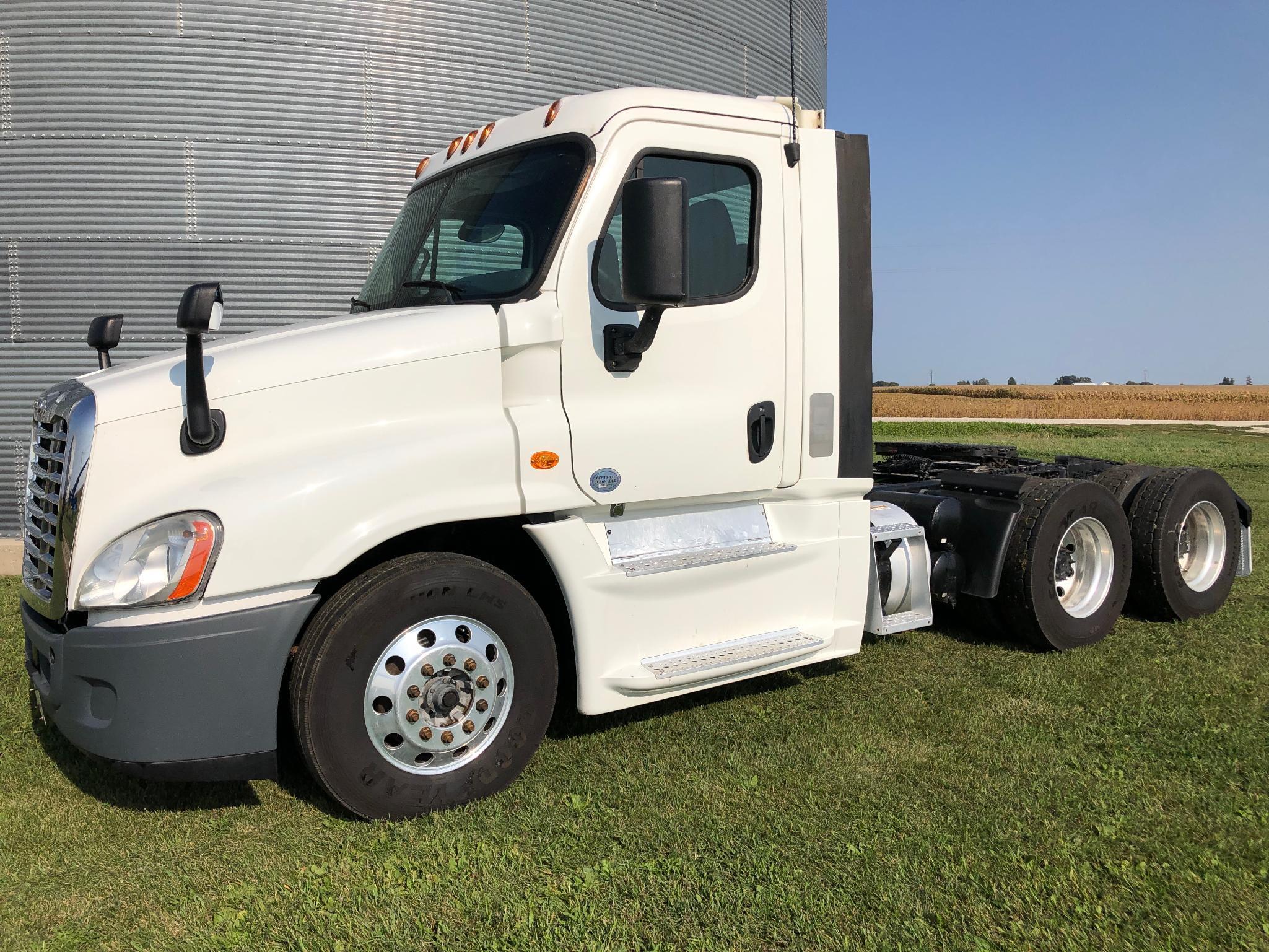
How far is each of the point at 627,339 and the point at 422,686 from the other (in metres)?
1.61

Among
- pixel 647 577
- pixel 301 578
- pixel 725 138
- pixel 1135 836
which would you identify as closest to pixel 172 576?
pixel 301 578

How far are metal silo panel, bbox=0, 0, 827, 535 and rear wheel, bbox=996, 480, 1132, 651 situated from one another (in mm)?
6658

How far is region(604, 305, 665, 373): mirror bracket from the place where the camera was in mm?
4199

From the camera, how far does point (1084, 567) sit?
6.50 meters

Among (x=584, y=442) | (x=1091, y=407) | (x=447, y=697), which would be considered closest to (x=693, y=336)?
(x=584, y=442)

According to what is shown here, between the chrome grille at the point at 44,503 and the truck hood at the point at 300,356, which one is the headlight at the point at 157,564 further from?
the truck hood at the point at 300,356

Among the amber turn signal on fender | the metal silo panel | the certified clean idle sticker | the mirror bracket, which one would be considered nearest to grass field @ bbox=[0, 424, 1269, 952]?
the certified clean idle sticker

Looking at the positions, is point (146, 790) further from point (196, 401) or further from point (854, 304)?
point (854, 304)

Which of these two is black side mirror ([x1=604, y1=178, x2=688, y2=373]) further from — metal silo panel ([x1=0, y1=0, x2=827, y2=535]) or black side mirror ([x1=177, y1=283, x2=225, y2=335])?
metal silo panel ([x1=0, y1=0, x2=827, y2=535])

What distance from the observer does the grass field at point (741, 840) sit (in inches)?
122

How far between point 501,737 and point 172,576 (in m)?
1.39

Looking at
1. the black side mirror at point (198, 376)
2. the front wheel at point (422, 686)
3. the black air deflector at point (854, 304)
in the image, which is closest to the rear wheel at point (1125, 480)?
the black air deflector at point (854, 304)

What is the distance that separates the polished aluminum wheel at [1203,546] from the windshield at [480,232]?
17.2ft

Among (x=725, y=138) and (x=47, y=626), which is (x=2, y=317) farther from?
(x=725, y=138)
